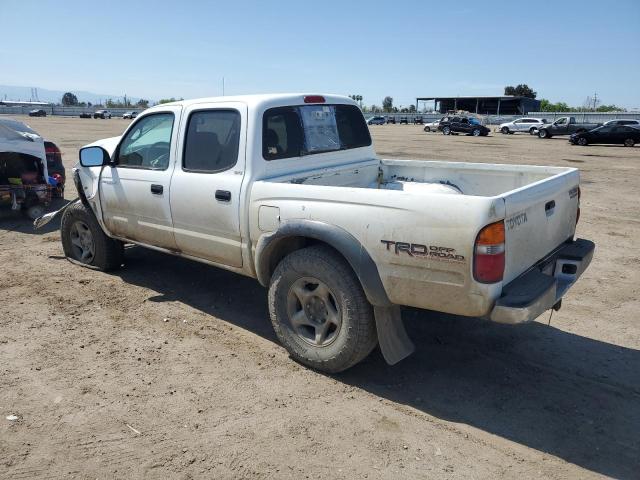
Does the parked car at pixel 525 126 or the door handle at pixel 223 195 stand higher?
the parked car at pixel 525 126

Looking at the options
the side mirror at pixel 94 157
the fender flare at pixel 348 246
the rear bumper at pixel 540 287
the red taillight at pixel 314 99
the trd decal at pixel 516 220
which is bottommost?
the rear bumper at pixel 540 287

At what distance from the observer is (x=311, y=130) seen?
4.79 meters

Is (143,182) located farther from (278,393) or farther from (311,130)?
(278,393)

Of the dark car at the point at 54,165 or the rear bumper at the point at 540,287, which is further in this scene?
the dark car at the point at 54,165

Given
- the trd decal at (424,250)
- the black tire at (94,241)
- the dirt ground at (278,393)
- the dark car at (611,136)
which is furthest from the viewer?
the dark car at (611,136)

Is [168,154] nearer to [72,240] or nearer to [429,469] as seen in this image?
[72,240]

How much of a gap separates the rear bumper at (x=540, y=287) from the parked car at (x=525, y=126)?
38049 mm

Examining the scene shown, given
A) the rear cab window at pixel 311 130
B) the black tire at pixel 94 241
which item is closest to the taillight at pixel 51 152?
the black tire at pixel 94 241

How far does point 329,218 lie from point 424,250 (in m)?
0.73

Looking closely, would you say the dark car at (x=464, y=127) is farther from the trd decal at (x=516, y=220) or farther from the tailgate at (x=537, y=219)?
the trd decal at (x=516, y=220)

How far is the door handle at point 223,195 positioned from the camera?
4273mm

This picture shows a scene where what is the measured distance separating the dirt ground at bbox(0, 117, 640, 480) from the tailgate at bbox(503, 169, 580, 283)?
940mm

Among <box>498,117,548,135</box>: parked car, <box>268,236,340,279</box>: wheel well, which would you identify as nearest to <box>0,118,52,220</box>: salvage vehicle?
<box>268,236,340,279</box>: wheel well

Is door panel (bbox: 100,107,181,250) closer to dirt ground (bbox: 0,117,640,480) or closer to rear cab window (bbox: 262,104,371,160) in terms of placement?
dirt ground (bbox: 0,117,640,480)
